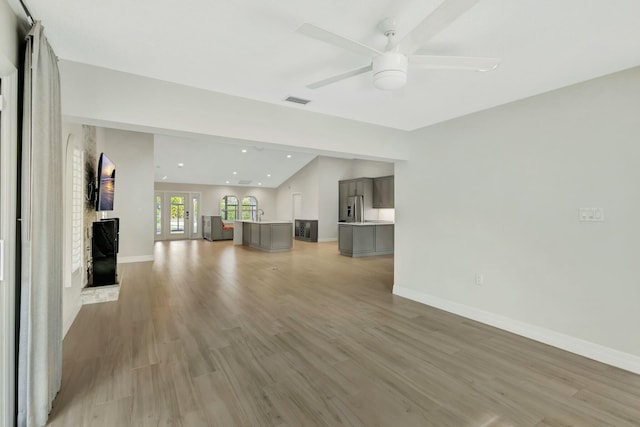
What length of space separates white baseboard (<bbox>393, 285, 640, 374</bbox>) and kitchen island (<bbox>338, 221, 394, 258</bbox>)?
160 inches

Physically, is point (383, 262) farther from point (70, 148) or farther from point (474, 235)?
point (70, 148)

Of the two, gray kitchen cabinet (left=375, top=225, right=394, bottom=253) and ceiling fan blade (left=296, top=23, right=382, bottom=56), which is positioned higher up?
ceiling fan blade (left=296, top=23, right=382, bottom=56)

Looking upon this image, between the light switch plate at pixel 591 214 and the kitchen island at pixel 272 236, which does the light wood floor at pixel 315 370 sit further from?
the kitchen island at pixel 272 236

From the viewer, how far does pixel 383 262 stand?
749 cm

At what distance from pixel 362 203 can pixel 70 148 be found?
833 centimetres

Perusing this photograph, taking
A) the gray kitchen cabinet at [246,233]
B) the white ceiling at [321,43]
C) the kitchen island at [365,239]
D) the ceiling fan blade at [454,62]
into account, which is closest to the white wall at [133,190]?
the gray kitchen cabinet at [246,233]

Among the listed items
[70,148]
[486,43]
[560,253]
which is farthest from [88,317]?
[560,253]

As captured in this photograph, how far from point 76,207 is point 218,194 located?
10.3 metres

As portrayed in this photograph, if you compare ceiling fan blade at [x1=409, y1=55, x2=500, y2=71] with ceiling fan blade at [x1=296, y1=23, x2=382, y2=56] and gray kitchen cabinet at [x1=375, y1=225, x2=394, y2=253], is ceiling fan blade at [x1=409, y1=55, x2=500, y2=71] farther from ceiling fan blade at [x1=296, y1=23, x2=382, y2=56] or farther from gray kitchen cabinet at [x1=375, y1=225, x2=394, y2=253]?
gray kitchen cabinet at [x1=375, y1=225, x2=394, y2=253]

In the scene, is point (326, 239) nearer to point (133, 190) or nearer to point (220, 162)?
point (220, 162)

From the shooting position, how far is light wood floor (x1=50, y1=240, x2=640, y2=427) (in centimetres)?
197

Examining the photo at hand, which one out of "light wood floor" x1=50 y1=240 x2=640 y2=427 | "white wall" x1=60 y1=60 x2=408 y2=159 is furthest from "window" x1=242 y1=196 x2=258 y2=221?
"white wall" x1=60 y1=60 x2=408 y2=159

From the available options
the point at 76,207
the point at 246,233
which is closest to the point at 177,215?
the point at 246,233

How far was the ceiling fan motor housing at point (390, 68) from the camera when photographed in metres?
1.86
